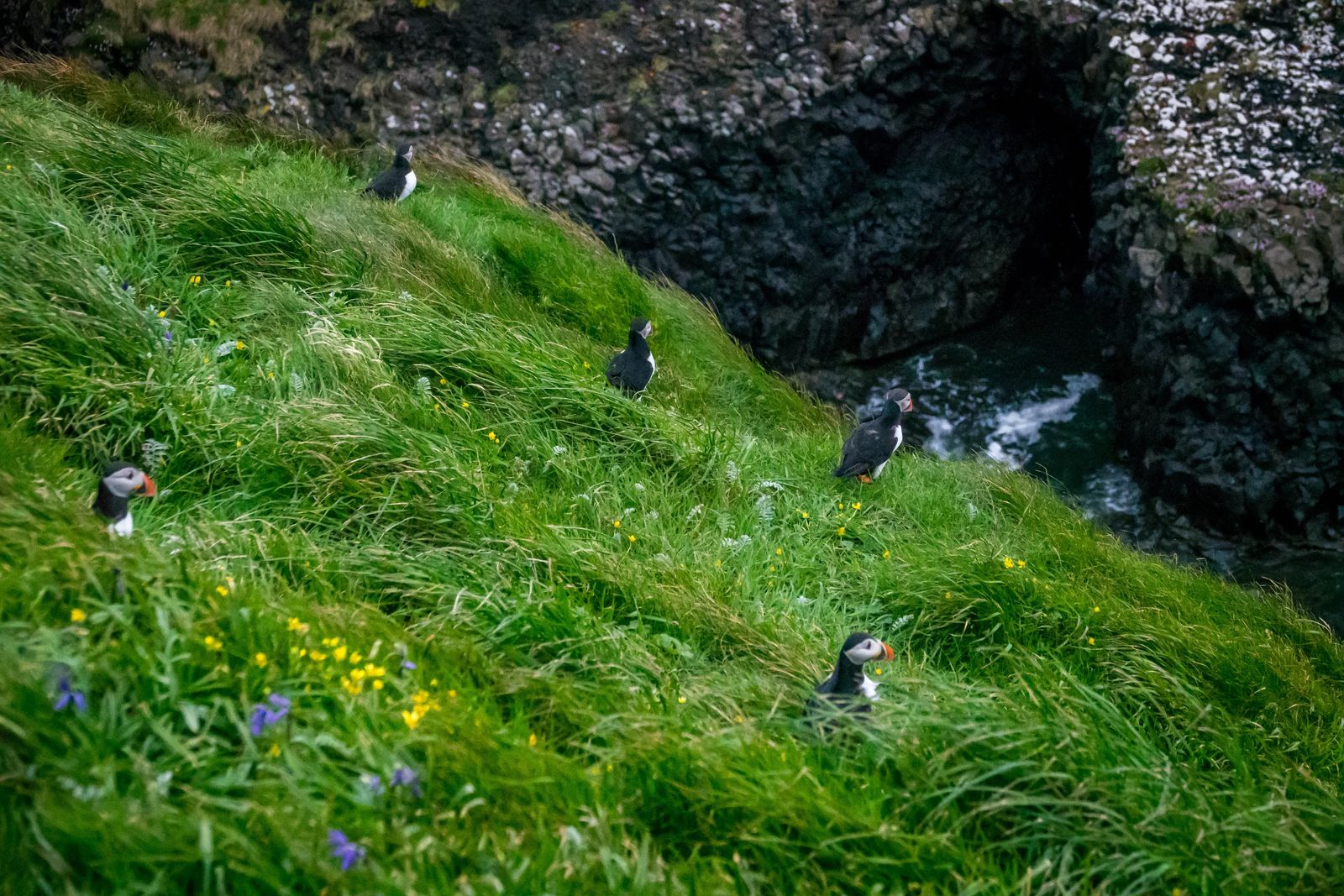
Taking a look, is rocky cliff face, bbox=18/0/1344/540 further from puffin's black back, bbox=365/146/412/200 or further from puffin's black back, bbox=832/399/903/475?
puffin's black back, bbox=832/399/903/475

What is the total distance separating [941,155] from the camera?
10.3m

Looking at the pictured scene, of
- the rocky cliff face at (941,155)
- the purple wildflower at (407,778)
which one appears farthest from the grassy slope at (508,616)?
the rocky cliff face at (941,155)

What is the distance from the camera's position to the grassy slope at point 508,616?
102 inches

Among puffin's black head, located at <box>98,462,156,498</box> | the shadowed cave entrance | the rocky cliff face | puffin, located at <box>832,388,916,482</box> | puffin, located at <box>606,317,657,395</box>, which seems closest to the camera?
puffin's black head, located at <box>98,462,156,498</box>

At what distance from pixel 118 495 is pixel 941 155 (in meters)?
8.81

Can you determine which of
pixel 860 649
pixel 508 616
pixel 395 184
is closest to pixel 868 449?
pixel 860 649

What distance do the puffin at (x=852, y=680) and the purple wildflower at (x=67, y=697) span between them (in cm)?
218

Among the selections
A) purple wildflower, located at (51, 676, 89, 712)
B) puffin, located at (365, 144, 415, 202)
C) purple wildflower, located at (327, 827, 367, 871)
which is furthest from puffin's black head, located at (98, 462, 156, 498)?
puffin, located at (365, 144, 415, 202)

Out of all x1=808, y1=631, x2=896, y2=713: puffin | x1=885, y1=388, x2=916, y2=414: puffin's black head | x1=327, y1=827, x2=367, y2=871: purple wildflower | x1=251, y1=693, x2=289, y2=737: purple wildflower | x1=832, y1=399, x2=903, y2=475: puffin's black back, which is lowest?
x1=832, y1=399, x2=903, y2=475: puffin's black back

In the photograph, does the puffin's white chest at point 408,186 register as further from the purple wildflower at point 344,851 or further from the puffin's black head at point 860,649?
the purple wildflower at point 344,851

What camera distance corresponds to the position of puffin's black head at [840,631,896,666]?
3.51 m

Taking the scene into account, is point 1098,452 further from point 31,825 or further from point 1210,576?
point 31,825

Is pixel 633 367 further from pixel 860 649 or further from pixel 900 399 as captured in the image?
pixel 860 649

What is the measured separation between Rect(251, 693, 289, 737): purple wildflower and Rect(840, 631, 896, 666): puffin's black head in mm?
1849
